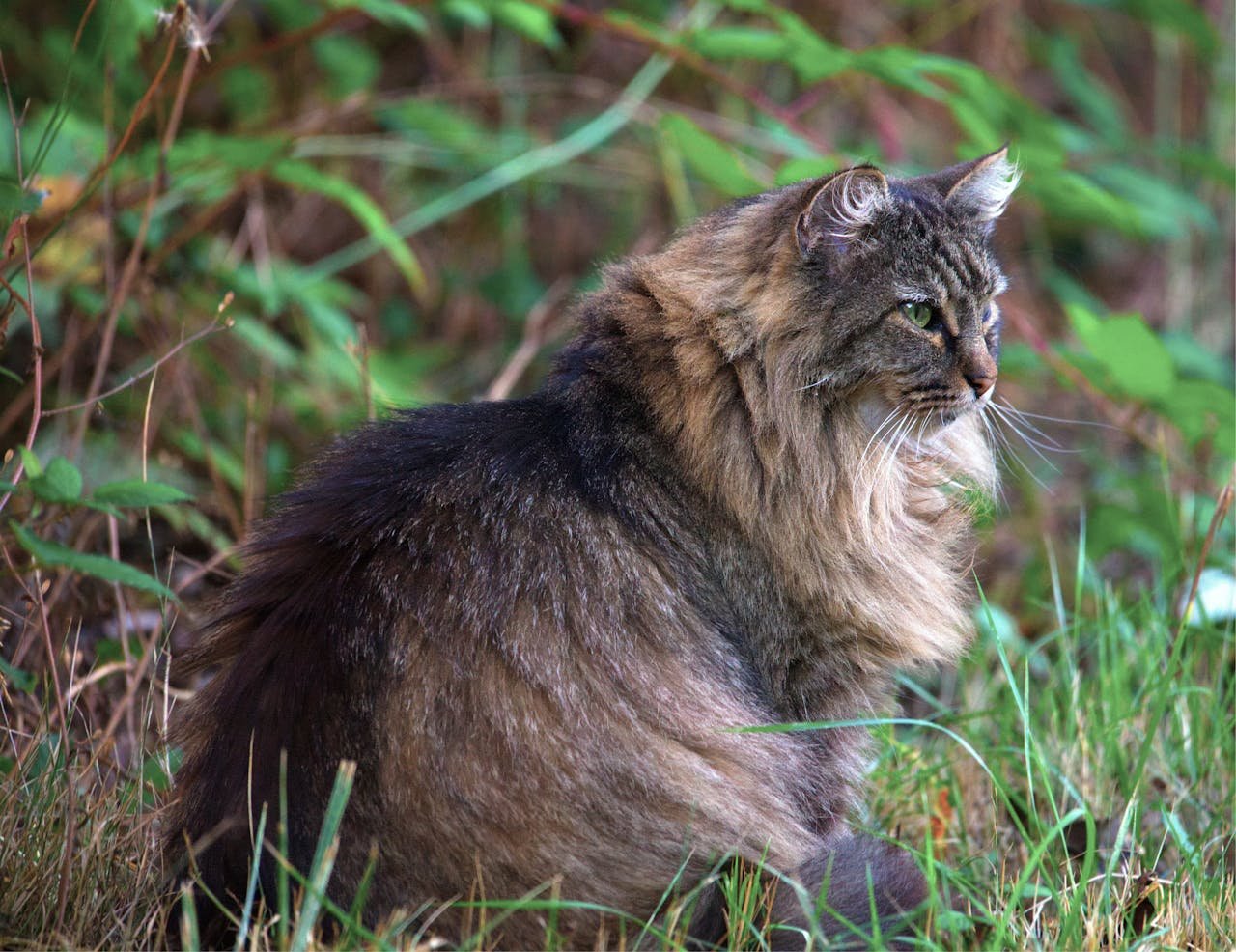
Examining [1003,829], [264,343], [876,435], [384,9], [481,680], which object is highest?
[384,9]

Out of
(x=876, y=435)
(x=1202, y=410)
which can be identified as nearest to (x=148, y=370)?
(x=876, y=435)

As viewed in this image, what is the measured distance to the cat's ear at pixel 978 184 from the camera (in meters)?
2.55

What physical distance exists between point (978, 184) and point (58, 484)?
1.78m

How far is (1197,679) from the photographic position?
3242 millimetres

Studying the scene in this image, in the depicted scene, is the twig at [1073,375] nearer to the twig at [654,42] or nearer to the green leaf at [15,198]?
the twig at [654,42]

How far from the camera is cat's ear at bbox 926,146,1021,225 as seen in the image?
2.55 meters

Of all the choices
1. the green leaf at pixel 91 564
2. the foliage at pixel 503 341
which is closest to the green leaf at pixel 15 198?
the foliage at pixel 503 341

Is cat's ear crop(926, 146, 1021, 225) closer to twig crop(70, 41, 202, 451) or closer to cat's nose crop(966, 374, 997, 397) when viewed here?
cat's nose crop(966, 374, 997, 397)

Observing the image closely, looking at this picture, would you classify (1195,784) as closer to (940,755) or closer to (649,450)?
(940,755)

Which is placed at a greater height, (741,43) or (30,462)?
(741,43)

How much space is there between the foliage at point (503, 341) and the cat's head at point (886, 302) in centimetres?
33

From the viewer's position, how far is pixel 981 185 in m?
2.60

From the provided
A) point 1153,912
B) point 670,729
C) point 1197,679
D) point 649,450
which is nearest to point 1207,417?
point 1197,679

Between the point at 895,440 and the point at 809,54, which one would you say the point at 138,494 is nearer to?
the point at 895,440
